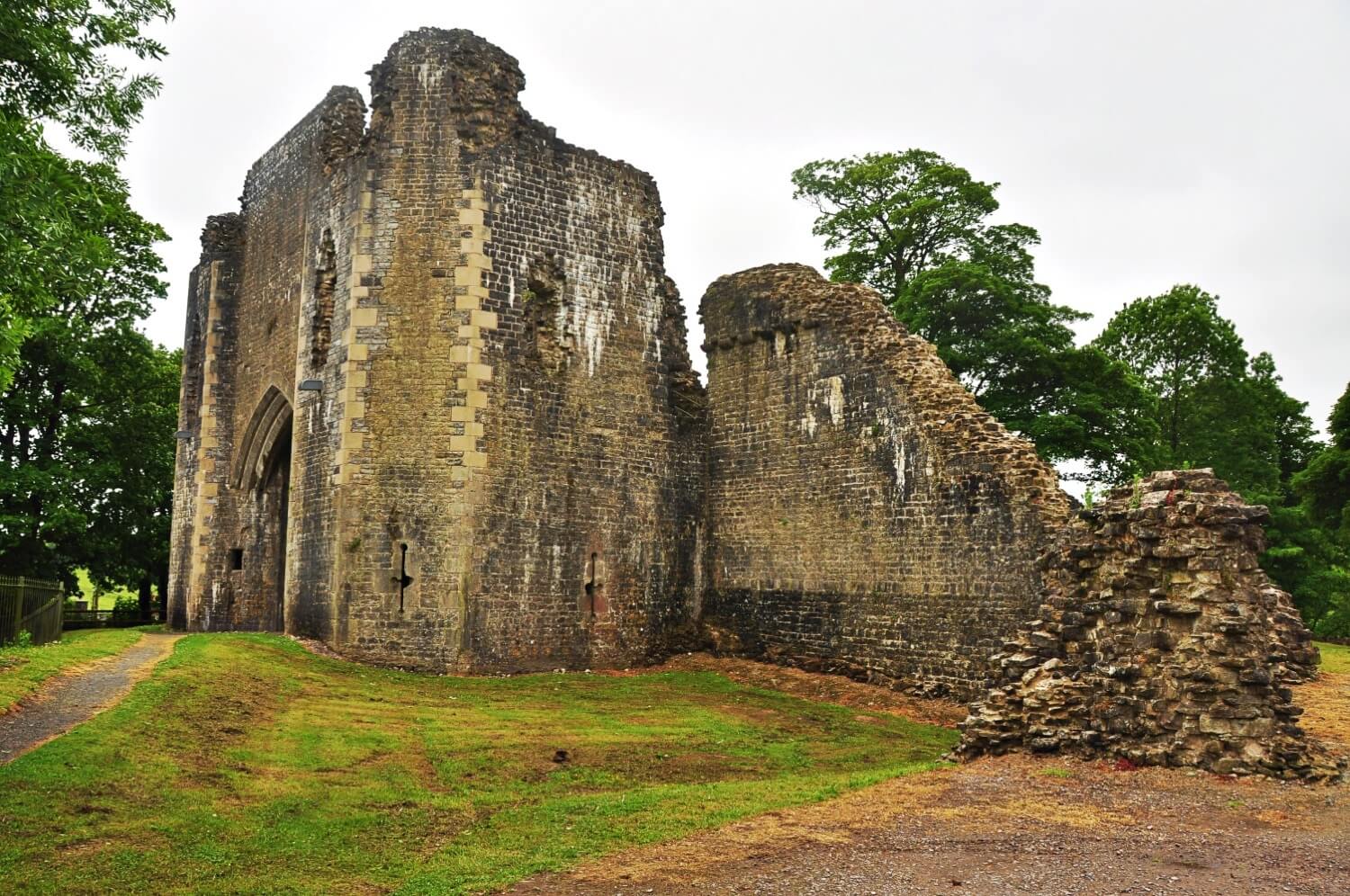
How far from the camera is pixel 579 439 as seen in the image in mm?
20484

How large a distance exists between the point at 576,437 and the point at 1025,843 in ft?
42.4

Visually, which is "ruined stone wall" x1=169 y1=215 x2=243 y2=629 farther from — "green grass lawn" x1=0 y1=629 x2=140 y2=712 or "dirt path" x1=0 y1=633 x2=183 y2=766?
"dirt path" x1=0 y1=633 x2=183 y2=766

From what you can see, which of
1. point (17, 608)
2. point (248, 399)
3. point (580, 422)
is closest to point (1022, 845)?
point (580, 422)

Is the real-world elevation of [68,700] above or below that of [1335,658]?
above

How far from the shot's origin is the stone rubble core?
37.7ft

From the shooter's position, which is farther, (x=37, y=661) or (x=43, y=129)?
(x=37, y=661)

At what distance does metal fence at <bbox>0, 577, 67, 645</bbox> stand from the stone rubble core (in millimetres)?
13778

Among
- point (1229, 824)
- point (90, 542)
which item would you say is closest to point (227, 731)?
point (1229, 824)

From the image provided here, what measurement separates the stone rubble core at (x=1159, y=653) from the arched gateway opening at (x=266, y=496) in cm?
1644

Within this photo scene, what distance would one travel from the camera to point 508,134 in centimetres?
2019

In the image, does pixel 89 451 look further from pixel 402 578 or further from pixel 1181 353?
pixel 1181 353

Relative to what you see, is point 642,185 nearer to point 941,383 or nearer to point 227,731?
point 941,383

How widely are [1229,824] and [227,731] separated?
9915mm

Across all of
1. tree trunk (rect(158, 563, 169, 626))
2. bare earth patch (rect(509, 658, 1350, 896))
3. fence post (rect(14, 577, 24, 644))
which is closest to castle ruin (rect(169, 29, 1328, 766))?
fence post (rect(14, 577, 24, 644))
